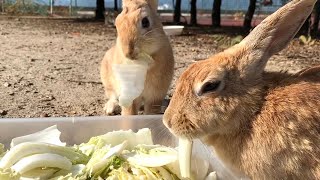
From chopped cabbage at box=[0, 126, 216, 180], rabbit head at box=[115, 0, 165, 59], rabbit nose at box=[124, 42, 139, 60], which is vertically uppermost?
rabbit head at box=[115, 0, 165, 59]

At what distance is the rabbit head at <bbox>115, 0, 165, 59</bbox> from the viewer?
3.82 meters

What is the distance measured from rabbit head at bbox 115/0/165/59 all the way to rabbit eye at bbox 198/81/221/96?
5.32 feet

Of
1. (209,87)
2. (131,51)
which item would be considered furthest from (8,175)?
(131,51)

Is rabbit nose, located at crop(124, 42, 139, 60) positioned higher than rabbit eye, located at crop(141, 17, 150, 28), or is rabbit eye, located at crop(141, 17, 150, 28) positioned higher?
rabbit eye, located at crop(141, 17, 150, 28)

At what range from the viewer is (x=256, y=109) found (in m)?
2.26

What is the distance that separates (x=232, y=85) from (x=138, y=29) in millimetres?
1730

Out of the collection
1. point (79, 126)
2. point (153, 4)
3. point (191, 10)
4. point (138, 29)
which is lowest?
point (191, 10)

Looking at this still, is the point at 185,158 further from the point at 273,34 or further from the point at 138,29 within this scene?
the point at 138,29

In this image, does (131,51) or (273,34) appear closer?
(273,34)

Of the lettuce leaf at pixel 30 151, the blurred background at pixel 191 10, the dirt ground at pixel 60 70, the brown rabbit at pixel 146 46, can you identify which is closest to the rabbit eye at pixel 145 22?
the brown rabbit at pixel 146 46

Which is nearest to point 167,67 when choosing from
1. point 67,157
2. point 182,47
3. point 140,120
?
point 140,120

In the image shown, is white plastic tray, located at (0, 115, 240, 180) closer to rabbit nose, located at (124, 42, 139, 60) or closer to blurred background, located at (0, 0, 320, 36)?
rabbit nose, located at (124, 42, 139, 60)

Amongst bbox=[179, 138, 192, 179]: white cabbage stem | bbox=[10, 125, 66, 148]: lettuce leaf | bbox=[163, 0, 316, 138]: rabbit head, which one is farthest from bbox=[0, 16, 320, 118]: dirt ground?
bbox=[163, 0, 316, 138]: rabbit head

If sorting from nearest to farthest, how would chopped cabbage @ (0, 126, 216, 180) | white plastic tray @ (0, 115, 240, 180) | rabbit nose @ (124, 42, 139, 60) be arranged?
chopped cabbage @ (0, 126, 216, 180) → white plastic tray @ (0, 115, 240, 180) → rabbit nose @ (124, 42, 139, 60)
